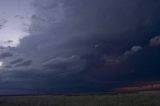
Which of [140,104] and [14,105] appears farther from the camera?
[14,105]

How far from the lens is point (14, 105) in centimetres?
4375

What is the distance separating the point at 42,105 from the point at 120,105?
443 inches

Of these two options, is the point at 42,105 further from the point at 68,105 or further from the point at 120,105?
the point at 120,105

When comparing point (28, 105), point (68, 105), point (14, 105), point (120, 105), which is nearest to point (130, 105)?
point (120, 105)

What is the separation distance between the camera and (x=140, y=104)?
3809 centimetres

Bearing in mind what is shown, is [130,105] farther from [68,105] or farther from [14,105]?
[14,105]

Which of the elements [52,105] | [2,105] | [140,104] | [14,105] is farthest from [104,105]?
[2,105]

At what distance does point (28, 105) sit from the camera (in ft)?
134

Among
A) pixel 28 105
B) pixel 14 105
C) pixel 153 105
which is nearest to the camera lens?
pixel 153 105

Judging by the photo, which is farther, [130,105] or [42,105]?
[42,105]

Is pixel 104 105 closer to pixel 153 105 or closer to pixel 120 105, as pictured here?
pixel 120 105

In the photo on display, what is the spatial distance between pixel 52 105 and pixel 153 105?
14.0 meters

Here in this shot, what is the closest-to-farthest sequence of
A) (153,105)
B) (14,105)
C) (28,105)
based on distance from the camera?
1. (153,105)
2. (28,105)
3. (14,105)

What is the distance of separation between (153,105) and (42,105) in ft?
50.5
